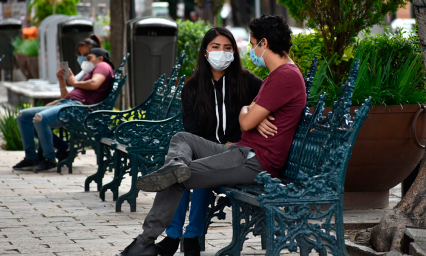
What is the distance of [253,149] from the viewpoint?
150 inches

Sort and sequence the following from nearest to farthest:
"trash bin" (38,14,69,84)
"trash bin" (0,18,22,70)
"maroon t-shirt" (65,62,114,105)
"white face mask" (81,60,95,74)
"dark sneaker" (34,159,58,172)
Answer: "maroon t-shirt" (65,62,114,105), "white face mask" (81,60,95,74), "dark sneaker" (34,159,58,172), "trash bin" (38,14,69,84), "trash bin" (0,18,22,70)

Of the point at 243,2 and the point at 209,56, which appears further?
the point at 243,2

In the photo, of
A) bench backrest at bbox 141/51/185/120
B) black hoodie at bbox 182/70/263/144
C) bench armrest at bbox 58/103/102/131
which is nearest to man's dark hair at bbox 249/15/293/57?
black hoodie at bbox 182/70/263/144

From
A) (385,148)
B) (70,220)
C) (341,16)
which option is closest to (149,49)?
(341,16)

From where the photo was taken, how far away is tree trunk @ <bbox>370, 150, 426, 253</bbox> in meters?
3.88

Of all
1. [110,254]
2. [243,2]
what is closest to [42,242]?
[110,254]

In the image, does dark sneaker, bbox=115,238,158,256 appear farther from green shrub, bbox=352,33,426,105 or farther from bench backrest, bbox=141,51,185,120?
bench backrest, bbox=141,51,185,120

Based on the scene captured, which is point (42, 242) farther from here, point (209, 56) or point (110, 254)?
point (209, 56)

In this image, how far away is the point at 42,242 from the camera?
4422mm

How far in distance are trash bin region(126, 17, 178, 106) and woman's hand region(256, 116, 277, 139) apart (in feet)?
20.8

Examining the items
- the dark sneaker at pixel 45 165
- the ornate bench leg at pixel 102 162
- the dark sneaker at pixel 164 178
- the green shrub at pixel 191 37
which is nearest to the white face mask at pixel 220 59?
the dark sneaker at pixel 164 178

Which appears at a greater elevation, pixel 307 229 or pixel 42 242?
pixel 307 229

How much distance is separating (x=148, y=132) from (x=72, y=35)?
29.5ft

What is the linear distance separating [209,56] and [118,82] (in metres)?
3.15
